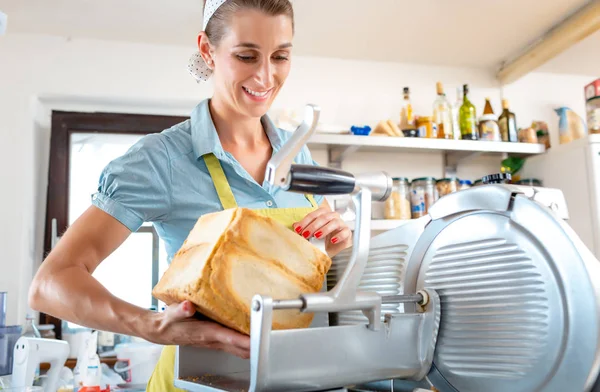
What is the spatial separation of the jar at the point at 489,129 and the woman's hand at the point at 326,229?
2.19 metres

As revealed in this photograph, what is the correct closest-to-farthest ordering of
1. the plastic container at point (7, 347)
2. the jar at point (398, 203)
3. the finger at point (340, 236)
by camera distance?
the finger at point (340, 236)
the plastic container at point (7, 347)
the jar at point (398, 203)

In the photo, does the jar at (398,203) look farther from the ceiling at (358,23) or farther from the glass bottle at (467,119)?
the ceiling at (358,23)

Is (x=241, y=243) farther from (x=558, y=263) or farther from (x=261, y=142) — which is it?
(x=261, y=142)

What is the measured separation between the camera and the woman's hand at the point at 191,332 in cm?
66

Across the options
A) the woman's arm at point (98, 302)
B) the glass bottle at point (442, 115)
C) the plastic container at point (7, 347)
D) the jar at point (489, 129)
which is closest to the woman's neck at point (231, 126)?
the woman's arm at point (98, 302)

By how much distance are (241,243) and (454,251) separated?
0.28m

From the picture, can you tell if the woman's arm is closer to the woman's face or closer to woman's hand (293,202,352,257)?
woman's hand (293,202,352,257)

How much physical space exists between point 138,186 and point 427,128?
215cm

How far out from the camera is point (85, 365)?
6.94ft

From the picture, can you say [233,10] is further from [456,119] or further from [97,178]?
[456,119]

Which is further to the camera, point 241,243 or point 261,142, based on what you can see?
point 261,142

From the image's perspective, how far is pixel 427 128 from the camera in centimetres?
287

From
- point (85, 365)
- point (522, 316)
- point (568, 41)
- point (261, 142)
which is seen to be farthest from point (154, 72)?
point (522, 316)

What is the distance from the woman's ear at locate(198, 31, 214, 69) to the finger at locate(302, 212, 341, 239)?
468mm
